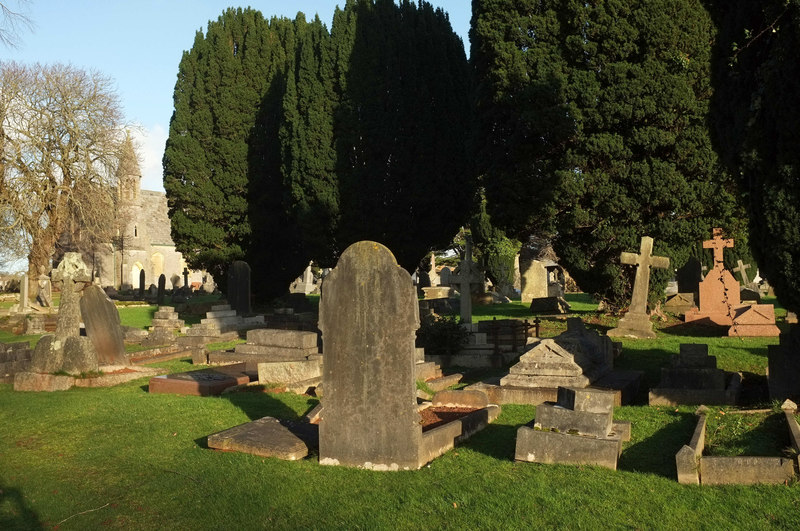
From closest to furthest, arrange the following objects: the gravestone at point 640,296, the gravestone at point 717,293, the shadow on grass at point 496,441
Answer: the shadow on grass at point 496,441
the gravestone at point 640,296
the gravestone at point 717,293

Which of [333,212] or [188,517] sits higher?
[333,212]

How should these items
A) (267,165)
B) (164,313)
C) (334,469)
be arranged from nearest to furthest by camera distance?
(334,469) < (164,313) < (267,165)

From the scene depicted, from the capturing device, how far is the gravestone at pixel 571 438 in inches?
226

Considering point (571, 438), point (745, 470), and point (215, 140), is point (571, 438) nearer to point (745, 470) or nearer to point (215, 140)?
point (745, 470)

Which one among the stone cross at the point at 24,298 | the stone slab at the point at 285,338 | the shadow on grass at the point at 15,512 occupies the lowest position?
the shadow on grass at the point at 15,512

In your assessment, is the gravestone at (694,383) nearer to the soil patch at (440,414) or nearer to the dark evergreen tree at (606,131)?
the soil patch at (440,414)

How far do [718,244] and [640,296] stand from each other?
9.09 feet

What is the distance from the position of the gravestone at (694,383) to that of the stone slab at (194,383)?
6165 millimetres

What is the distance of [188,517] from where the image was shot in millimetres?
4840

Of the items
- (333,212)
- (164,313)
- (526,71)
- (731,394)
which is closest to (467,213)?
(333,212)

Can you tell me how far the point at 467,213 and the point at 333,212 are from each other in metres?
4.76

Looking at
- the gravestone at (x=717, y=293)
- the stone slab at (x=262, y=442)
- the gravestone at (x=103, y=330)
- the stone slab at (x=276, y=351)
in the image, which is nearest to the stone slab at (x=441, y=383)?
the stone slab at (x=276, y=351)

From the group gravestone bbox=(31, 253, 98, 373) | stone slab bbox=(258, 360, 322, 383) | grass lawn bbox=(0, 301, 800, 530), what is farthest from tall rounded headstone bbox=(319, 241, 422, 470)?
gravestone bbox=(31, 253, 98, 373)

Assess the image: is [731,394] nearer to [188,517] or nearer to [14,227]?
[188,517]
